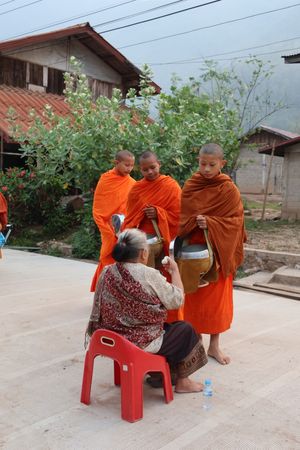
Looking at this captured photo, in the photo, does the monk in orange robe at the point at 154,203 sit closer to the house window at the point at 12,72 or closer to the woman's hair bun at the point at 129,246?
the woman's hair bun at the point at 129,246

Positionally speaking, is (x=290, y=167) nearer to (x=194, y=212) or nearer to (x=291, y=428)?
(x=194, y=212)

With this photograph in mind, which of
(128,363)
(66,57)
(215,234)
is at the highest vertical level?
(66,57)

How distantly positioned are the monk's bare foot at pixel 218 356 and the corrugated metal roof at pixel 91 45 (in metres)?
11.9

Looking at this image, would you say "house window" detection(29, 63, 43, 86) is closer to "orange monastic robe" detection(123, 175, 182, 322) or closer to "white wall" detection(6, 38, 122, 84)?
"white wall" detection(6, 38, 122, 84)

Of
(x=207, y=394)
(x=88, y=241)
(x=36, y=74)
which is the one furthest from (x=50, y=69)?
(x=207, y=394)

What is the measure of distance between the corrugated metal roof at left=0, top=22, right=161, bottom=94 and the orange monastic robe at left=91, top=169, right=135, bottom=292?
9815 millimetres

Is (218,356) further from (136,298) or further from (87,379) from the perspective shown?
(136,298)

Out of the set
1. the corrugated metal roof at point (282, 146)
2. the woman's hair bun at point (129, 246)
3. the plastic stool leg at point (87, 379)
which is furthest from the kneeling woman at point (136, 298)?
the corrugated metal roof at point (282, 146)

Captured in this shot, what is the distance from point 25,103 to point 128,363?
11.7 meters

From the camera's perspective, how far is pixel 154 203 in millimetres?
4094

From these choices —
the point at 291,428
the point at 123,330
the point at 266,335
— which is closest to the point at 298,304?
the point at 266,335

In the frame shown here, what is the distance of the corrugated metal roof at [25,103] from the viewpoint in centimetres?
1223

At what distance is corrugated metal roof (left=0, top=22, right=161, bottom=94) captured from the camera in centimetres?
1375

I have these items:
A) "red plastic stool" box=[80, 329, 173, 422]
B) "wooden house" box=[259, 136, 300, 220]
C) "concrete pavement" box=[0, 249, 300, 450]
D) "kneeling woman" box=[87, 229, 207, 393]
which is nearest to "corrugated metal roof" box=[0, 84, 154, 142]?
"wooden house" box=[259, 136, 300, 220]
